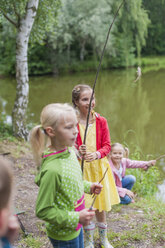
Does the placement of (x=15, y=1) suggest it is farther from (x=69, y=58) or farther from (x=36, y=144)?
(x=69, y=58)

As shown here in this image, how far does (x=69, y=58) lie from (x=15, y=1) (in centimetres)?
1609

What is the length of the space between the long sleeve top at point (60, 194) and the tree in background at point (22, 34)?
13.4ft

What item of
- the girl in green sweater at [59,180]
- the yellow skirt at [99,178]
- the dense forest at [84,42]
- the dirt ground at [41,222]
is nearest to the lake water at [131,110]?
the dirt ground at [41,222]

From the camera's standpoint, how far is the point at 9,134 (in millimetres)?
5672

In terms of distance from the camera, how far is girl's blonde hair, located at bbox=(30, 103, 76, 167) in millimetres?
1484

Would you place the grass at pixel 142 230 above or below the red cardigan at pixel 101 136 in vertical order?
below

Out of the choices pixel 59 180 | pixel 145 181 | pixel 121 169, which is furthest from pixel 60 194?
pixel 145 181

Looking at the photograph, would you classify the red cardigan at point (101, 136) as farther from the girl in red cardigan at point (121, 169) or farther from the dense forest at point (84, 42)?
the dense forest at point (84, 42)

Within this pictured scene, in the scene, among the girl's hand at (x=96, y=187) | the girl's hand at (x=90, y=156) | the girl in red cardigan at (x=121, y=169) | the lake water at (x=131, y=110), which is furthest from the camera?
the lake water at (x=131, y=110)

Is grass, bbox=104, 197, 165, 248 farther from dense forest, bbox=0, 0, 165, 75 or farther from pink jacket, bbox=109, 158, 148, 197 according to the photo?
dense forest, bbox=0, 0, 165, 75

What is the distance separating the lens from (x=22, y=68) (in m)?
5.32

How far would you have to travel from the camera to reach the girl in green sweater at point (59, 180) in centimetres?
141

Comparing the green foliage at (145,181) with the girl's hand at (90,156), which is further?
the green foliage at (145,181)

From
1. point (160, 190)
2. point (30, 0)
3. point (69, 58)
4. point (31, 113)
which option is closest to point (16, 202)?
point (160, 190)
